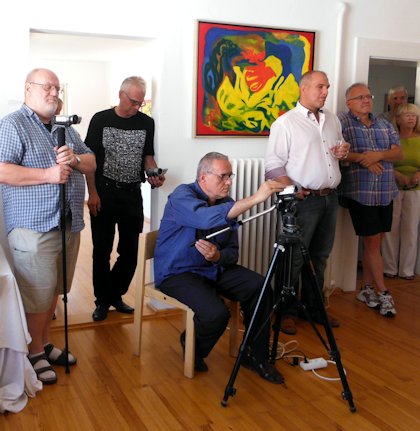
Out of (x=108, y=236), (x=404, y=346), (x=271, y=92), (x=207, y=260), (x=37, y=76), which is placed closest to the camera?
(x=37, y=76)

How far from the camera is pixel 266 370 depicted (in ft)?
9.27

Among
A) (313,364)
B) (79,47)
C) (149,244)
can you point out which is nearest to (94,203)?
(149,244)

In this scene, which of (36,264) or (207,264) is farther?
(207,264)

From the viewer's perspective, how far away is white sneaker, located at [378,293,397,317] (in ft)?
12.4

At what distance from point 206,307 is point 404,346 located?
1338 mm

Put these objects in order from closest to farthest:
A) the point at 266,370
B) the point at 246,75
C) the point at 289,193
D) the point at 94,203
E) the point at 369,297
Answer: the point at 289,193
the point at 266,370
the point at 94,203
the point at 246,75
the point at 369,297

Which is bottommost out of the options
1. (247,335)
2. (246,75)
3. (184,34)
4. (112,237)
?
(247,335)

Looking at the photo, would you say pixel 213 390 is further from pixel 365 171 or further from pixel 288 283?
pixel 365 171

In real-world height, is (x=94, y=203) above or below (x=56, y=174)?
below

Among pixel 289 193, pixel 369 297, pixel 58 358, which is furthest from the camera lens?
pixel 369 297

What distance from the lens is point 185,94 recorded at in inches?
143

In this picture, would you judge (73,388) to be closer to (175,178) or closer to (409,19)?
(175,178)

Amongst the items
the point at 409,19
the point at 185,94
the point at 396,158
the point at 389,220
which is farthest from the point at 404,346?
the point at 409,19

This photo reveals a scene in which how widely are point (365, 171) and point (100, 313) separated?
6.49 feet
